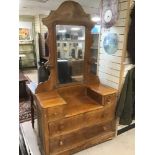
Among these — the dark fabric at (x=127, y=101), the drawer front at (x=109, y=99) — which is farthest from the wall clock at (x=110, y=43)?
the drawer front at (x=109, y=99)

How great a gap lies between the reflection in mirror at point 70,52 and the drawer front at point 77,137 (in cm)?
68

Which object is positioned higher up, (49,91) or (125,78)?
(125,78)

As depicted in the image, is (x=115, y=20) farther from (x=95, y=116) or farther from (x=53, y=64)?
(x=95, y=116)

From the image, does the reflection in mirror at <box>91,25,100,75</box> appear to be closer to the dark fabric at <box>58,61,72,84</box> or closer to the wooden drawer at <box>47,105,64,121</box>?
the dark fabric at <box>58,61,72,84</box>

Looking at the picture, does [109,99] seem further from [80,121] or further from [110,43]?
[110,43]

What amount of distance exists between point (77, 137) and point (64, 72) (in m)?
0.84

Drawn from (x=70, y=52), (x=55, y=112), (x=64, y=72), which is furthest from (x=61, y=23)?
(x=55, y=112)

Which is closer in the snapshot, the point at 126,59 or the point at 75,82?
the point at 126,59

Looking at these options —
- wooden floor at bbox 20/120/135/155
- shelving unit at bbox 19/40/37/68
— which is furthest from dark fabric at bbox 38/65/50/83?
shelving unit at bbox 19/40/37/68

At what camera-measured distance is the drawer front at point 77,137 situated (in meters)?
1.93

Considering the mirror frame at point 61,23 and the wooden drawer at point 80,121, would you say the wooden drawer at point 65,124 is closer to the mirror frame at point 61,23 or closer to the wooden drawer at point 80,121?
the wooden drawer at point 80,121
